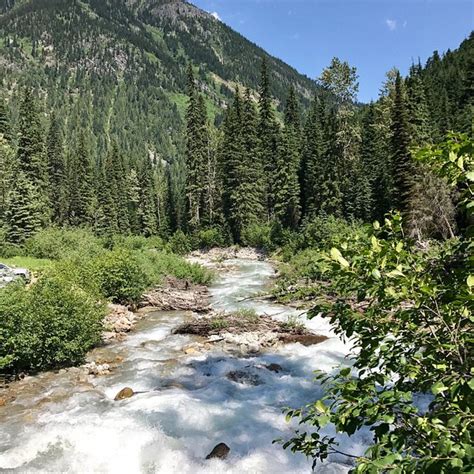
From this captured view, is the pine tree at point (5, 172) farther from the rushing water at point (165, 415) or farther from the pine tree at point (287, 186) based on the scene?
the rushing water at point (165, 415)

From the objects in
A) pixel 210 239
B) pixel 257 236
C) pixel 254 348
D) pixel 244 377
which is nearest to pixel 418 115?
pixel 257 236

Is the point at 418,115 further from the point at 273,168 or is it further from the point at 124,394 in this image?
the point at 124,394

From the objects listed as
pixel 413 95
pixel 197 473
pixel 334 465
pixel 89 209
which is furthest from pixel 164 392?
pixel 89 209

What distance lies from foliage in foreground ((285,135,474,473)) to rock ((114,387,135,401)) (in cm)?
834

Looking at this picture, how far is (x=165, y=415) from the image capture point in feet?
29.9

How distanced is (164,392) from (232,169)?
40.6m

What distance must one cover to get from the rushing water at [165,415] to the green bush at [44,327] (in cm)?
67

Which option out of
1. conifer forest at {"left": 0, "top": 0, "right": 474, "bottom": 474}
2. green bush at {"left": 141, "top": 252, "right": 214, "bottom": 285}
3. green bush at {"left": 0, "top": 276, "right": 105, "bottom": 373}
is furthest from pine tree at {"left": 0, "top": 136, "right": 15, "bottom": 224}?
green bush at {"left": 0, "top": 276, "right": 105, "bottom": 373}

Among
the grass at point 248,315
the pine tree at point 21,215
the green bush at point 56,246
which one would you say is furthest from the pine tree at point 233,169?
the grass at point 248,315

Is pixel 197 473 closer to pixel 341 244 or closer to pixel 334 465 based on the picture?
pixel 334 465

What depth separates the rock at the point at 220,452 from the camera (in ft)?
24.8

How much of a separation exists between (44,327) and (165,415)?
4903mm

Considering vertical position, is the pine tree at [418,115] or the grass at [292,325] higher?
the pine tree at [418,115]

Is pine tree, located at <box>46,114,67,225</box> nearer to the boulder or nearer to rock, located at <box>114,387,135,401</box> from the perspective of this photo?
the boulder
